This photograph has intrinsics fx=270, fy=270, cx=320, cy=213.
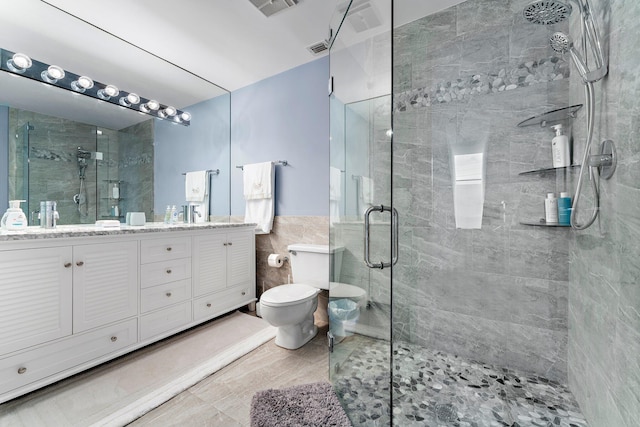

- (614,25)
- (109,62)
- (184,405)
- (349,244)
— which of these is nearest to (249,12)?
(109,62)

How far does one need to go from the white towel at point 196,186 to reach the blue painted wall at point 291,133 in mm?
337

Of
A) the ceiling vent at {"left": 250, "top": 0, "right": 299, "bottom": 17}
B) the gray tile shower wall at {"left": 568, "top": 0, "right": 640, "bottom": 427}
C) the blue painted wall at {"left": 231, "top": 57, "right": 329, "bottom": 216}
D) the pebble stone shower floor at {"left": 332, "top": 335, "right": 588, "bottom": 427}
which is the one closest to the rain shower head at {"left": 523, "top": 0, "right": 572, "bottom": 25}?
the gray tile shower wall at {"left": 568, "top": 0, "right": 640, "bottom": 427}

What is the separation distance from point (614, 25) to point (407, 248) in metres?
1.41

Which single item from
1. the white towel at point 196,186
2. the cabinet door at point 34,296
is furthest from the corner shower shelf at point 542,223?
the white towel at point 196,186

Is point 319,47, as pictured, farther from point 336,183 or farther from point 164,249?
point 164,249

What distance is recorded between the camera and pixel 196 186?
2.84m

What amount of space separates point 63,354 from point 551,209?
2.76 m

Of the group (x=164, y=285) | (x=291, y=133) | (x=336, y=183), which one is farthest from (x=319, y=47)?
(x=164, y=285)

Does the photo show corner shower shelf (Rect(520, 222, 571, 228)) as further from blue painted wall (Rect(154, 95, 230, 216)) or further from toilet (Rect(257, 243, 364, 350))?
blue painted wall (Rect(154, 95, 230, 216))

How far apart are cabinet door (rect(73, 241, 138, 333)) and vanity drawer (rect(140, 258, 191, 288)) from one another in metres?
0.06

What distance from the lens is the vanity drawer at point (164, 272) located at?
1828mm

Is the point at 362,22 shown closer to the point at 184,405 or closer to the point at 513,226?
the point at 513,226

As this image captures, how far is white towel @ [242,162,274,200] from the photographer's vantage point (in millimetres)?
2584

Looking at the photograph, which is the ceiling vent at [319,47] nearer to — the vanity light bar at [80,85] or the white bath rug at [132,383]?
the vanity light bar at [80,85]
